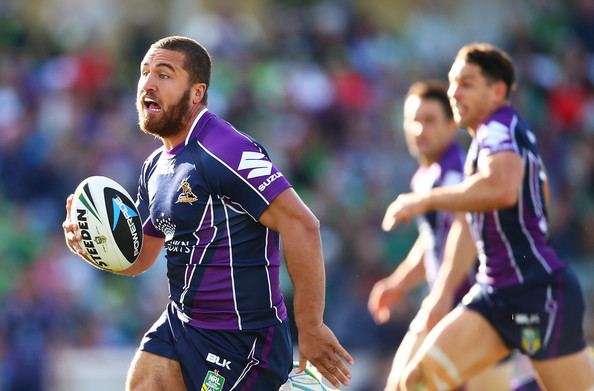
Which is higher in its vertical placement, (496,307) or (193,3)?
(193,3)

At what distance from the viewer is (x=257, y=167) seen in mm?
5328

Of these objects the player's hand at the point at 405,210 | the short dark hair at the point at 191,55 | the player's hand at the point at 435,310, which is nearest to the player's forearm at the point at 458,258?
the player's hand at the point at 435,310

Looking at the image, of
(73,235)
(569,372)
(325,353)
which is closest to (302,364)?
(325,353)

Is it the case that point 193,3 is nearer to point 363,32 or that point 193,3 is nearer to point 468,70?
point 363,32

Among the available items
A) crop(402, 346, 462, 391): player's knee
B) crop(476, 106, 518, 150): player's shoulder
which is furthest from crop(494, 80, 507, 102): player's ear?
A: crop(402, 346, 462, 391): player's knee

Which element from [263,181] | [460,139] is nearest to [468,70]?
[263,181]

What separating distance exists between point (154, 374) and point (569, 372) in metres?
2.46

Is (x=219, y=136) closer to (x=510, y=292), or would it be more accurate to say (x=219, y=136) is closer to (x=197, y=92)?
(x=197, y=92)

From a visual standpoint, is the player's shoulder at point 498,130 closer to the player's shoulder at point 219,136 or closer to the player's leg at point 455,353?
the player's leg at point 455,353

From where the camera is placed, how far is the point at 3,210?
12.7 meters

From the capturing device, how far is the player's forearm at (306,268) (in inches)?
207

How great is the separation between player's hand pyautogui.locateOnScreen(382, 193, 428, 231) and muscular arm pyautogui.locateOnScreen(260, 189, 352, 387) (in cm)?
88

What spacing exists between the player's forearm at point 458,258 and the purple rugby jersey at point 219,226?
1.98m

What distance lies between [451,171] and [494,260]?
61.2 inches
